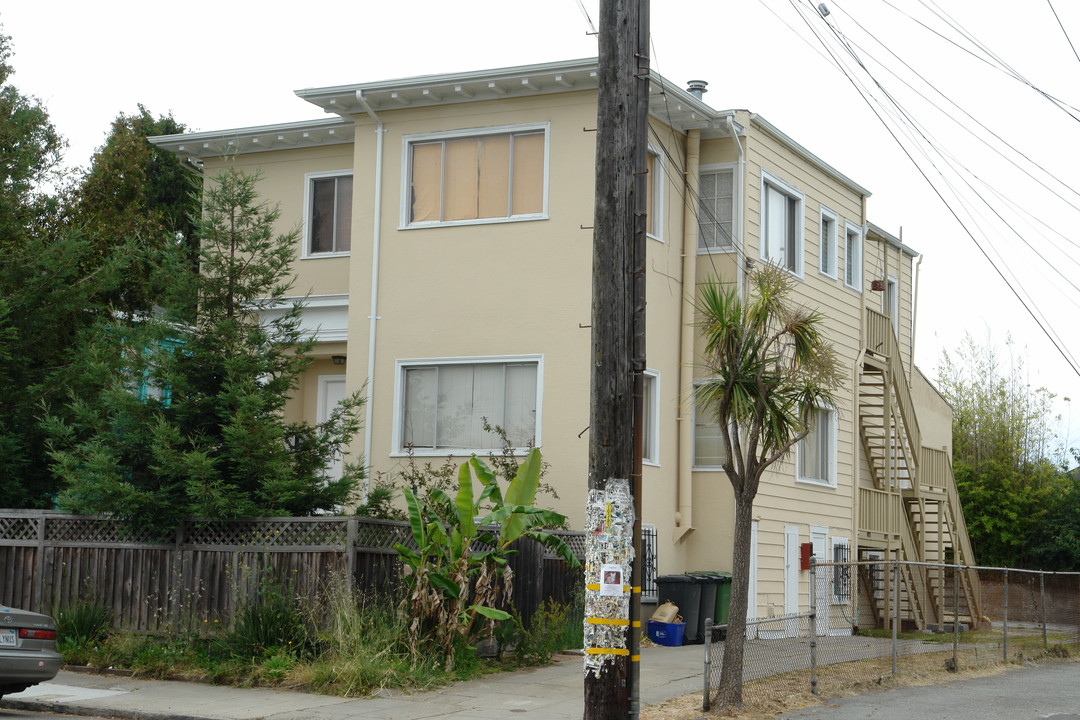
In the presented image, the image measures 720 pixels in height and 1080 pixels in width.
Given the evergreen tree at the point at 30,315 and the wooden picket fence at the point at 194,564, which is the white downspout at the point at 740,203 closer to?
the wooden picket fence at the point at 194,564

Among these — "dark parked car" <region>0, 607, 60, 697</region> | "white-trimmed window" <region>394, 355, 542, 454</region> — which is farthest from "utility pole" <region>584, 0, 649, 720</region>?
"white-trimmed window" <region>394, 355, 542, 454</region>

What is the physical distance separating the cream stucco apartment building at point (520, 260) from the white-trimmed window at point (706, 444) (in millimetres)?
38

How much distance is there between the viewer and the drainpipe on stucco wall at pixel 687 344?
19484mm

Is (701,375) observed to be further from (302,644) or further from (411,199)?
(302,644)

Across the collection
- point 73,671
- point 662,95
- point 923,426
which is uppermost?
point 662,95

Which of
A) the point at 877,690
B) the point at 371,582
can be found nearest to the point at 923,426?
the point at 877,690

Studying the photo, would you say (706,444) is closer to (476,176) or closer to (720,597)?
(720,597)

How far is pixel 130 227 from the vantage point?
29.7 m

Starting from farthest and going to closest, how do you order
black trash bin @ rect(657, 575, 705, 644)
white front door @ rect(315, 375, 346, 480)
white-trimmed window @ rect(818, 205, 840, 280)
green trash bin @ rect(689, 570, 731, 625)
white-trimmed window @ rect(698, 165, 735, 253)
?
white-trimmed window @ rect(818, 205, 840, 280) < white front door @ rect(315, 375, 346, 480) < white-trimmed window @ rect(698, 165, 735, 253) < green trash bin @ rect(689, 570, 731, 625) < black trash bin @ rect(657, 575, 705, 644)

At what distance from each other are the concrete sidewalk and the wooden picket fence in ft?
3.79

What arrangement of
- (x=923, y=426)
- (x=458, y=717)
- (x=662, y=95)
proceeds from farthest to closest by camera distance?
(x=923, y=426)
(x=662, y=95)
(x=458, y=717)

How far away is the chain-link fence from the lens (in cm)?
1393

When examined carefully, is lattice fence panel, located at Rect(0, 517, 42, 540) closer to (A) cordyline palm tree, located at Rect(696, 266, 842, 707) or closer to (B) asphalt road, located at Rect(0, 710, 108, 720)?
(B) asphalt road, located at Rect(0, 710, 108, 720)

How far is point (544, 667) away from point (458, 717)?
3531 millimetres
